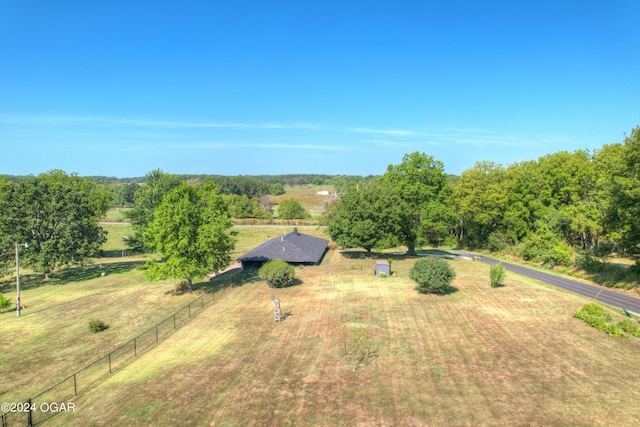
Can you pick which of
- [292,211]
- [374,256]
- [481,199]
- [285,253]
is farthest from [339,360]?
[292,211]

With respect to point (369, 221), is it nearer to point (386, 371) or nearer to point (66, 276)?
point (386, 371)

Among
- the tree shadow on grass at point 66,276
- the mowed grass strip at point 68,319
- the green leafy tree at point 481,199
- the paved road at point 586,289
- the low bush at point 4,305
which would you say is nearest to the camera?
the mowed grass strip at point 68,319

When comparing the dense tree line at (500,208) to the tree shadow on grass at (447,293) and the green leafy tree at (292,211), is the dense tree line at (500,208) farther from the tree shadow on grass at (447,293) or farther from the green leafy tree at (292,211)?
the green leafy tree at (292,211)

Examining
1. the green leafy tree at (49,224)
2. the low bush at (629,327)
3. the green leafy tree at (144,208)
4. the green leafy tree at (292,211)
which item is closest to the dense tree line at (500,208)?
the low bush at (629,327)

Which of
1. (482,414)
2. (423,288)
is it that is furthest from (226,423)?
(423,288)

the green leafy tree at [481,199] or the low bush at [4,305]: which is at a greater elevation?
the green leafy tree at [481,199]

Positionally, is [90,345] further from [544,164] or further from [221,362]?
[544,164]

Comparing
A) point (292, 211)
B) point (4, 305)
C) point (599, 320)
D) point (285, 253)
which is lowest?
point (4, 305)
